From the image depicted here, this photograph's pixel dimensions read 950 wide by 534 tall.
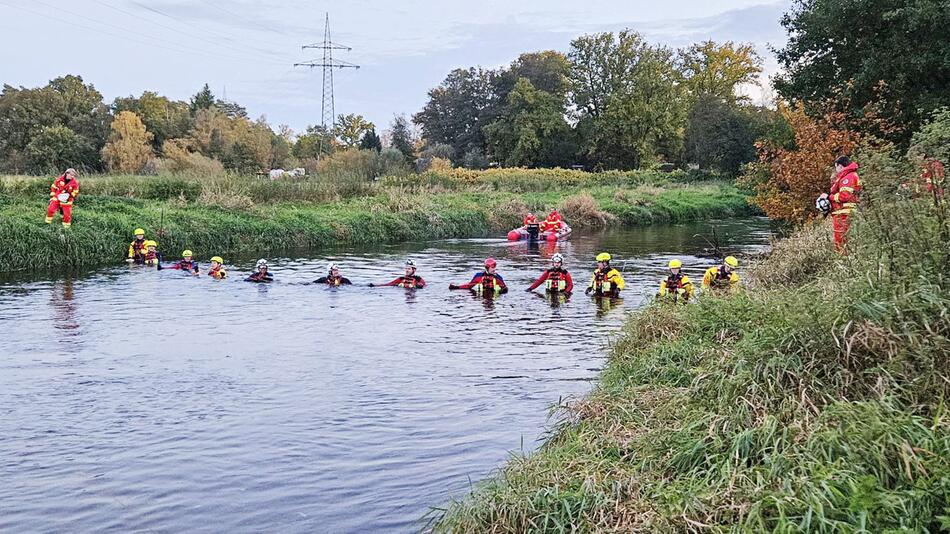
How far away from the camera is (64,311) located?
1477cm

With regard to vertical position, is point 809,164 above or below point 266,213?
above

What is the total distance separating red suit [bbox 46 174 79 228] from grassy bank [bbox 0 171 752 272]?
10.9 inches

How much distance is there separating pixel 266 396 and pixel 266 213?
18.9 meters

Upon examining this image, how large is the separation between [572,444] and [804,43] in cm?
2135

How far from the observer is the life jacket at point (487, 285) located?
17.3 meters

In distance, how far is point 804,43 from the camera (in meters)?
24.3

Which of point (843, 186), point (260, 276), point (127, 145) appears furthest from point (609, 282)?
point (127, 145)

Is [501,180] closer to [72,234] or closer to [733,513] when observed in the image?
[72,234]

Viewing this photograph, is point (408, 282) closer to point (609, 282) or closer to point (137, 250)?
point (609, 282)

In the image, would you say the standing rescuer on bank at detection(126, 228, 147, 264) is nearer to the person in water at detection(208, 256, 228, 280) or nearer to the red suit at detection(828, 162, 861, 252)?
the person in water at detection(208, 256, 228, 280)

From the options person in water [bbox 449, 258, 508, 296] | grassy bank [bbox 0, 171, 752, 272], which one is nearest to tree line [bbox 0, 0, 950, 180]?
grassy bank [bbox 0, 171, 752, 272]

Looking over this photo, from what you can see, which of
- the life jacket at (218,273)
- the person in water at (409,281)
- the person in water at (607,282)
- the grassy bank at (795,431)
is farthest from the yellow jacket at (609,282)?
the grassy bank at (795,431)

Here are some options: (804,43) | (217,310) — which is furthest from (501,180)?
(217,310)

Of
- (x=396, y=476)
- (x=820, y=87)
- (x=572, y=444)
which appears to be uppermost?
(x=820, y=87)
